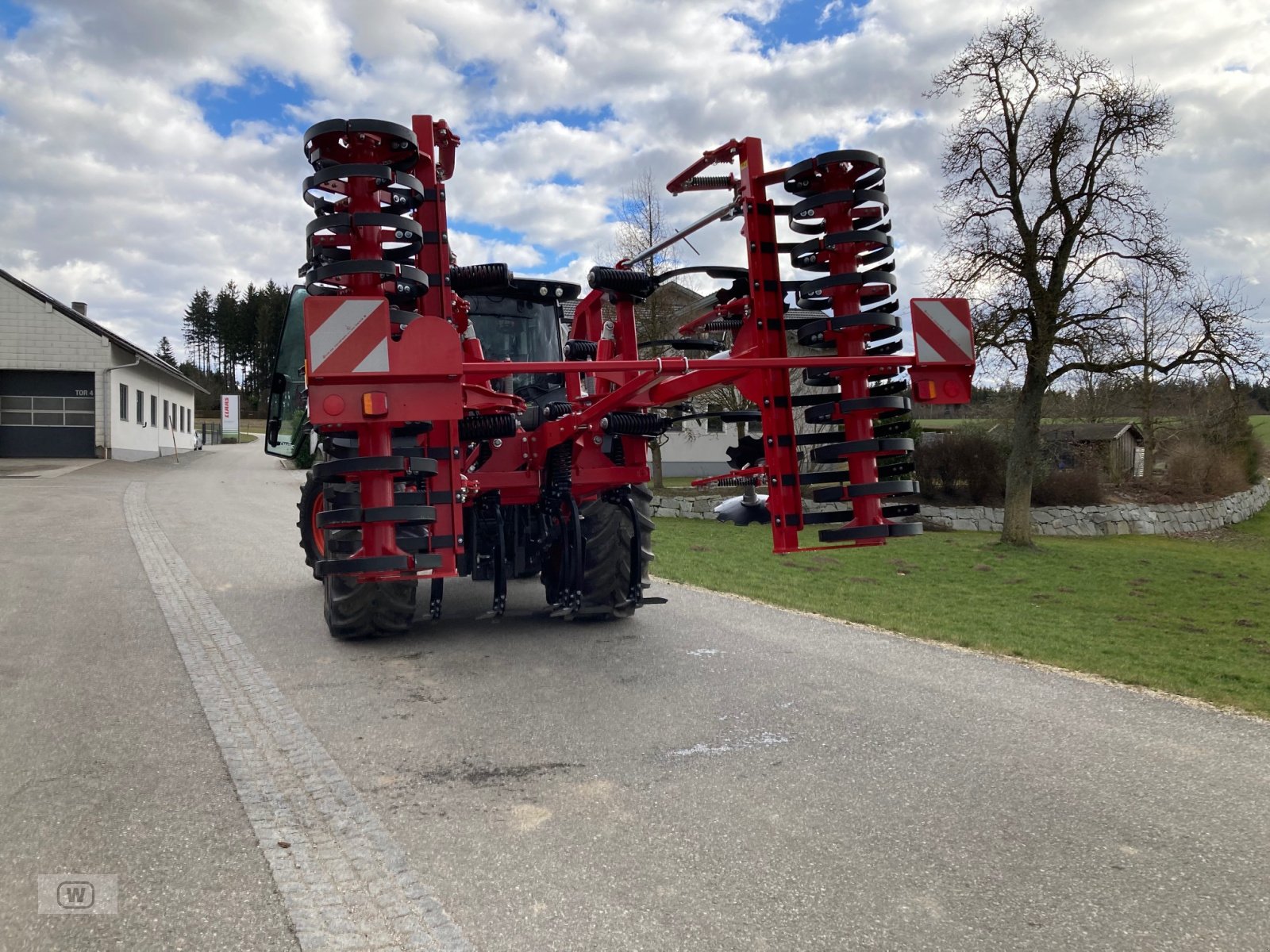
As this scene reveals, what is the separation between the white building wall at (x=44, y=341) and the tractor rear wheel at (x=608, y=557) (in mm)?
26948

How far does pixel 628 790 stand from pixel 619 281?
3218mm

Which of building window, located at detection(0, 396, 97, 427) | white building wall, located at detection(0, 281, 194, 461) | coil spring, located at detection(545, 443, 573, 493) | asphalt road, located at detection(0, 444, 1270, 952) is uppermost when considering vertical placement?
white building wall, located at detection(0, 281, 194, 461)

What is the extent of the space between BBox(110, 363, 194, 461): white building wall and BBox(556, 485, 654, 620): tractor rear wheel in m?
27.3

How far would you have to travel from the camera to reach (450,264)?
5.44 meters

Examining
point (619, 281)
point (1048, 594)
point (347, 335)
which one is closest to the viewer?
point (347, 335)

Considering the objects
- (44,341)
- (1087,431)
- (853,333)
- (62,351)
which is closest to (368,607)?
(853,333)

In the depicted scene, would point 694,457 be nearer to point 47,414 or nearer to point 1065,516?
point 1065,516

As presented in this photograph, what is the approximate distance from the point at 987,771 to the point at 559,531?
10.6ft

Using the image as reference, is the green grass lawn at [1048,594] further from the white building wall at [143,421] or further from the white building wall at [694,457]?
the white building wall at [143,421]

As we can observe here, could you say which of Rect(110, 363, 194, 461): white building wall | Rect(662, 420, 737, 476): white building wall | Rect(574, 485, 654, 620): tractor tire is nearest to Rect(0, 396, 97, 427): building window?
Rect(110, 363, 194, 461): white building wall

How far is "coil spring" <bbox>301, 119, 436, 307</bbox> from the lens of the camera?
432cm

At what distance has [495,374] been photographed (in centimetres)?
430

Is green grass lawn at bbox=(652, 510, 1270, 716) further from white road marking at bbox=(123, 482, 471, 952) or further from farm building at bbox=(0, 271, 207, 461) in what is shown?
farm building at bbox=(0, 271, 207, 461)

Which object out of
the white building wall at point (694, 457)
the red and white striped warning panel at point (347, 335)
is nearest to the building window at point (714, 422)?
the red and white striped warning panel at point (347, 335)
